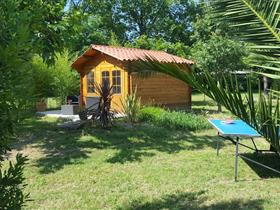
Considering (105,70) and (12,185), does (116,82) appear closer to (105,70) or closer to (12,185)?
(105,70)

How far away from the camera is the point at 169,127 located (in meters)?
13.3

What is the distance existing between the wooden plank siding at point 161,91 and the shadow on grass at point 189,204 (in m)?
11.2

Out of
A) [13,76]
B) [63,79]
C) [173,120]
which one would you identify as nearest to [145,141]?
[173,120]

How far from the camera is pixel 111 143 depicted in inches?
421

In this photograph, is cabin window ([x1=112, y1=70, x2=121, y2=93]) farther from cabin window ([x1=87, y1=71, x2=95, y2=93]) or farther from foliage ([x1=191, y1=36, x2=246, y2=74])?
foliage ([x1=191, y1=36, x2=246, y2=74])

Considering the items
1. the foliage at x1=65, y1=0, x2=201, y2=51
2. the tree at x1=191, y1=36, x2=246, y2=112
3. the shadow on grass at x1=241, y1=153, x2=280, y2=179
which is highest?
the foliage at x1=65, y1=0, x2=201, y2=51

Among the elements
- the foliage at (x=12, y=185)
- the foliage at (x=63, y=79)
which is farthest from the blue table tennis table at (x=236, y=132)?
the foliage at (x=63, y=79)

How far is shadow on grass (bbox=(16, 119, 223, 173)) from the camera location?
29.7 ft

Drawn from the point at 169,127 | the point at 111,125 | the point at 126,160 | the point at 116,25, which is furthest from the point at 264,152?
the point at 116,25

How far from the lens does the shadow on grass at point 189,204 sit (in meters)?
5.65

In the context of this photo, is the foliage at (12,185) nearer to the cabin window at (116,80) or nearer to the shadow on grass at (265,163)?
the shadow on grass at (265,163)

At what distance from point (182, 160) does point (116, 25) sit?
125ft

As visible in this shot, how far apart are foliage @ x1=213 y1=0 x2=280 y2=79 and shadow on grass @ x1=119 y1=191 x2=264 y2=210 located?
2775mm

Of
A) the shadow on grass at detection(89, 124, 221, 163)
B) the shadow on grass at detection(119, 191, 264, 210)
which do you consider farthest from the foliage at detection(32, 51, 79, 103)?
the shadow on grass at detection(119, 191, 264, 210)
